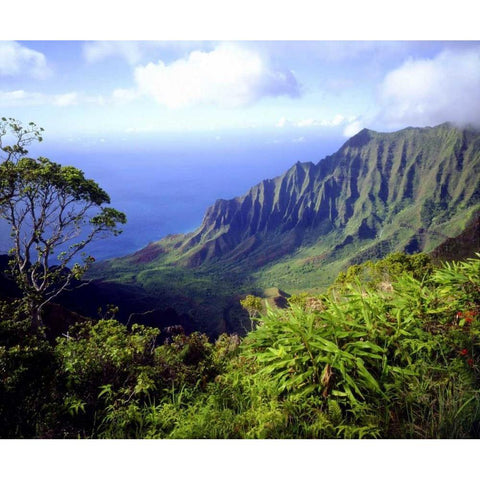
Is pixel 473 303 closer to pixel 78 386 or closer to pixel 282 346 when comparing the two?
pixel 282 346

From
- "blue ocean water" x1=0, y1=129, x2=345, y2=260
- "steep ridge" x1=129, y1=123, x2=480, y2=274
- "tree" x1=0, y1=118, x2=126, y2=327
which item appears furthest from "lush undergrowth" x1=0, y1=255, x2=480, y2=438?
"steep ridge" x1=129, y1=123, x2=480, y2=274

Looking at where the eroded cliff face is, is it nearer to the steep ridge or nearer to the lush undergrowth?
the steep ridge

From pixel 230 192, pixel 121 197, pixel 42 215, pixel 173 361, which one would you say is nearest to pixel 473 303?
pixel 173 361

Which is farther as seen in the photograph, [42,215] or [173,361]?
[42,215]

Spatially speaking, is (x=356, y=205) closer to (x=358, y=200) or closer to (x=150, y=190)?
(x=358, y=200)

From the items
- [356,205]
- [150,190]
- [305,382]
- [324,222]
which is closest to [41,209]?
[305,382]

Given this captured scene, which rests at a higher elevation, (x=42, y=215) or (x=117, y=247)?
(x=117, y=247)
